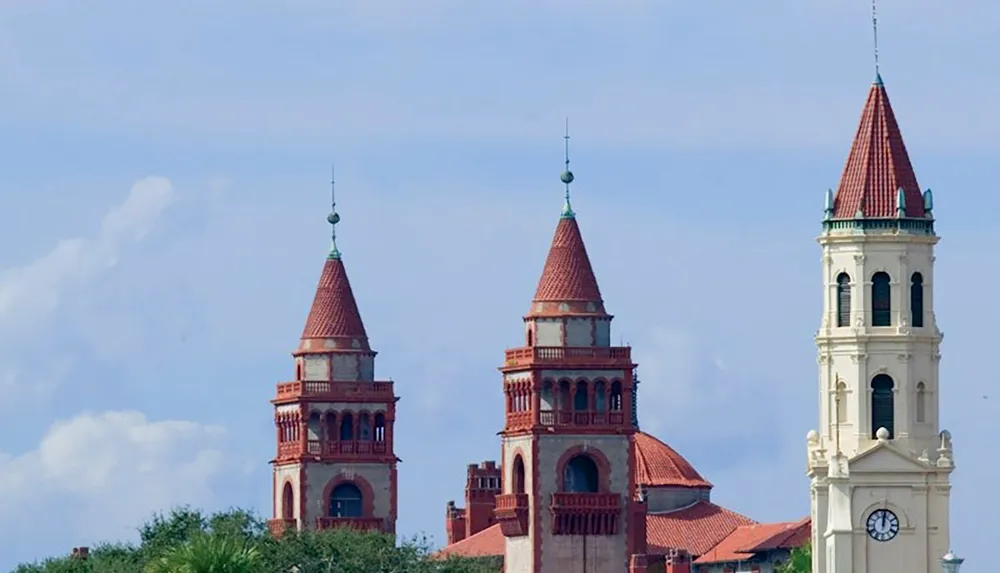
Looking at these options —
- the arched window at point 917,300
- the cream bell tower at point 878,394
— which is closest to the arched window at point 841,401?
the cream bell tower at point 878,394

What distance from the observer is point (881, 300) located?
17850 cm

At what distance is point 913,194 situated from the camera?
591ft

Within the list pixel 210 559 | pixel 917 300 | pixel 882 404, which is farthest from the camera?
pixel 917 300

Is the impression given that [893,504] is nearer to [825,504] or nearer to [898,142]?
[825,504]

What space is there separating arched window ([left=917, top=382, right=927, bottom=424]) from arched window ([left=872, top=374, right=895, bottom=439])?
114 cm

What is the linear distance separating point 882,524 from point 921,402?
5.35 metres

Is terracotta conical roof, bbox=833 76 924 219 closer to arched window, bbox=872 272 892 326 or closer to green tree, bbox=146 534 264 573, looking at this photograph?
arched window, bbox=872 272 892 326

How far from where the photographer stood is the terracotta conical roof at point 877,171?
179 m

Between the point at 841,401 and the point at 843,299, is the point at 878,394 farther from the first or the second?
the point at 843,299

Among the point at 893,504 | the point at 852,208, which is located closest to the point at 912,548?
the point at 893,504

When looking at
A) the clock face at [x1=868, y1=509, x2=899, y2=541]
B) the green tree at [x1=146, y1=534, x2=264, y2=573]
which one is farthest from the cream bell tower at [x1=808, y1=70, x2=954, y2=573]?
the green tree at [x1=146, y1=534, x2=264, y2=573]

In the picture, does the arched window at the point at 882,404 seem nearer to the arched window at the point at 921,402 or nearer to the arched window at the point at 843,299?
the arched window at the point at 921,402

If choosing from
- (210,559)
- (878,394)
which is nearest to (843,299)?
(878,394)

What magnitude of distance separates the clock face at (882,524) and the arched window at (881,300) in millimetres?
7477
